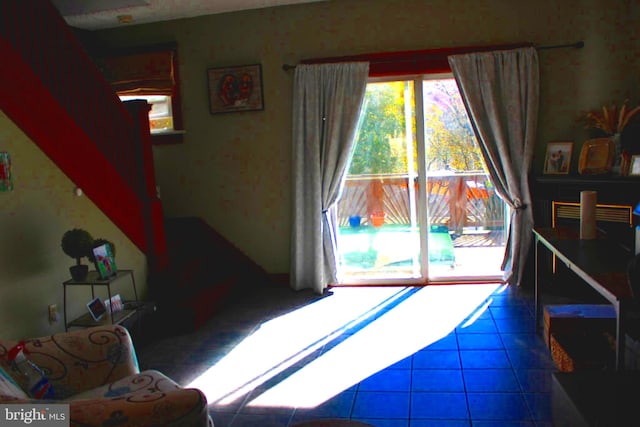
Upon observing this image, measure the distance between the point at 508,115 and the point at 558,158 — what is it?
0.56 metres

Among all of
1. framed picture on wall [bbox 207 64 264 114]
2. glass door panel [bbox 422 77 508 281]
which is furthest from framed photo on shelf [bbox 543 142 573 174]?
framed picture on wall [bbox 207 64 264 114]

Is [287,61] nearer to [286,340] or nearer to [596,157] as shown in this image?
[286,340]

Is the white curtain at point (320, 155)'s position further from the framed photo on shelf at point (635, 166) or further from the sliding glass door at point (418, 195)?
the framed photo on shelf at point (635, 166)

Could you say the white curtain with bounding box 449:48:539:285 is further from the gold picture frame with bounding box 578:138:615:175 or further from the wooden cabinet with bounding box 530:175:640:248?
the gold picture frame with bounding box 578:138:615:175

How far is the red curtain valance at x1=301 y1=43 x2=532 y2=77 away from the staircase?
6.60 feet

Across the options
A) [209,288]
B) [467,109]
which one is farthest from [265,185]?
[467,109]

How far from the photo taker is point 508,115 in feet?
14.6

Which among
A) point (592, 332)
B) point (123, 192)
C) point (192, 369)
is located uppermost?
point (123, 192)

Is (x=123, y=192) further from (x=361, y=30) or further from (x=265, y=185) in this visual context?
(x=361, y=30)

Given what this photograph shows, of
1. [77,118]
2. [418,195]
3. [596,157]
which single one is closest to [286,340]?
[418,195]

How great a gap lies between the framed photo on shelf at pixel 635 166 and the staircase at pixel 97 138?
341 cm

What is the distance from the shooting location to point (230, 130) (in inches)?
197

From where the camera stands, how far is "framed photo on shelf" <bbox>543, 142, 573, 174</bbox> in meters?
4.35

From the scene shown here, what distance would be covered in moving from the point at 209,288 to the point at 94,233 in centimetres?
112
